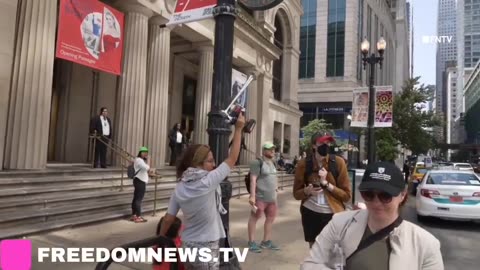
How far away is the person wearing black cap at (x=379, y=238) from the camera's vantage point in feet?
6.21

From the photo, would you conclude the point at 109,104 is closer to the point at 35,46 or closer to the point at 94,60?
the point at 94,60

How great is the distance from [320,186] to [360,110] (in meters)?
10.6

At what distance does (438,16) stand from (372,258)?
177953 millimetres

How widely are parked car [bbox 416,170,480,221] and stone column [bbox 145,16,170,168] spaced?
29.3 feet

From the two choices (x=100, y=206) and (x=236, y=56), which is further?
(x=236, y=56)

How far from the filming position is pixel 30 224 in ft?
24.4

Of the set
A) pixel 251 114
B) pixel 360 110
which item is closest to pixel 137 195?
pixel 360 110

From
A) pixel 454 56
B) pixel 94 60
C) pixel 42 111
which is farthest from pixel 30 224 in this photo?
pixel 454 56

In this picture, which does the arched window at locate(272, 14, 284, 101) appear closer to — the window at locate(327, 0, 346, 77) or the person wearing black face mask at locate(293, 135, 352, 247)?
the window at locate(327, 0, 346, 77)

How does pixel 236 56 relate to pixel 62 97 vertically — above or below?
above

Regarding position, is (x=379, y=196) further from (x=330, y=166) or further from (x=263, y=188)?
(x=263, y=188)

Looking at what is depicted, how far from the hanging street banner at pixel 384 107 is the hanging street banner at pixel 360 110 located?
14.6 inches

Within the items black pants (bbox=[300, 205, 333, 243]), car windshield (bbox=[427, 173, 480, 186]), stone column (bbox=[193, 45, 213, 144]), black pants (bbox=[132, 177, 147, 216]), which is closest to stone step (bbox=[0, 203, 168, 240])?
black pants (bbox=[132, 177, 147, 216])

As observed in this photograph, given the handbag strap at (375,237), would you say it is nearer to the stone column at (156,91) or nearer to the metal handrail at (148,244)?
the metal handrail at (148,244)
